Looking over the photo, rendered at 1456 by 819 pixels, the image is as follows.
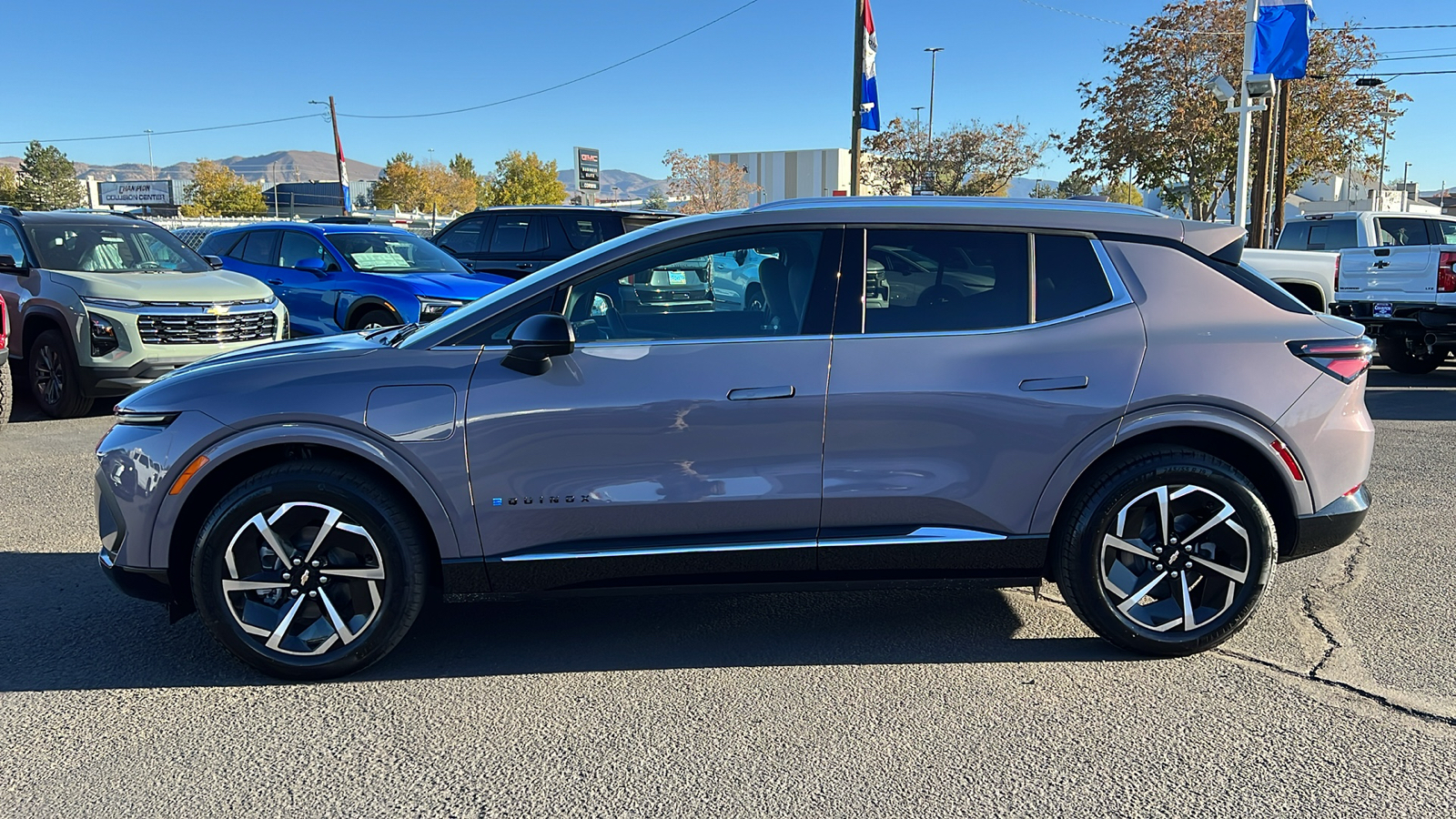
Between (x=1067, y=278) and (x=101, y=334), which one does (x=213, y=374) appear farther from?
(x=101, y=334)

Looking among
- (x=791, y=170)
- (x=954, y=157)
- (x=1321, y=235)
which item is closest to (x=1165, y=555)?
(x=1321, y=235)

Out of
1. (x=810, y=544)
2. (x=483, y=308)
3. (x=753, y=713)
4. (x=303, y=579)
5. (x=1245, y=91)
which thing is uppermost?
(x=1245, y=91)

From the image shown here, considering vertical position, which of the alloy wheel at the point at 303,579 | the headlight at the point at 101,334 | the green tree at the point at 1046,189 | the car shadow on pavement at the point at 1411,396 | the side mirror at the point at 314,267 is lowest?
the car shadow on pavement at the point at 1411,396

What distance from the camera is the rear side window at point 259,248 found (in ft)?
40.9

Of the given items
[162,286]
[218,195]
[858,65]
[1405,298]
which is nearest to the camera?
[162,286]

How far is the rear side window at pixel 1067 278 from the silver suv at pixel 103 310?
6.88 metres

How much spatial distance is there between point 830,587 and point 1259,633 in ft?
6.01

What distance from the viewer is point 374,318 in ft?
37.2

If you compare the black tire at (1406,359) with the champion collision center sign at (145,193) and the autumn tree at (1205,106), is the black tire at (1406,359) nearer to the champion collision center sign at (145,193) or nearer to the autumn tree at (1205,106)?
the autumn tree at (1205,106)

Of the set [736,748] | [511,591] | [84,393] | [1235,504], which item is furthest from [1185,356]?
[84,393]

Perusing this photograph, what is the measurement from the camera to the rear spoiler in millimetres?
3986

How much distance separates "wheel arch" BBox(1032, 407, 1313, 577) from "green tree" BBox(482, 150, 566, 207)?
3308 inches

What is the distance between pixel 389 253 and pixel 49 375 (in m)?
3.74

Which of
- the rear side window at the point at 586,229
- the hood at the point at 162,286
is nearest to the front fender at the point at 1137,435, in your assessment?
the hood at the point at 162,286
